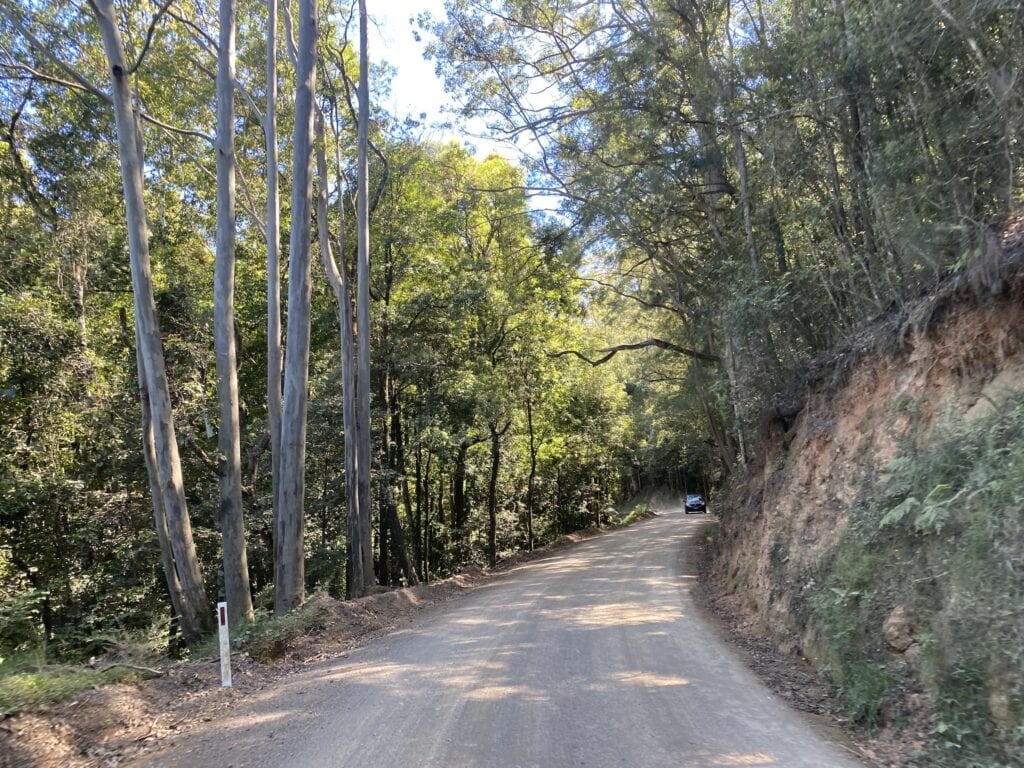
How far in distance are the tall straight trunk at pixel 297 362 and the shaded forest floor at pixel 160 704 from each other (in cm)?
83

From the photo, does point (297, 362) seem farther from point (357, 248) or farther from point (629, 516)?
point (629, 516)

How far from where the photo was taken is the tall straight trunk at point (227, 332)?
35.5 feet

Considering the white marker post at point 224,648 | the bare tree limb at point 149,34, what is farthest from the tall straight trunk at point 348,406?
the white marker post at point 224,648

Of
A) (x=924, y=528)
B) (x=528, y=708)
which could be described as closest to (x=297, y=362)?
(x=528, y=708)

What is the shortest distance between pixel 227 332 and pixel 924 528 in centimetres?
1041

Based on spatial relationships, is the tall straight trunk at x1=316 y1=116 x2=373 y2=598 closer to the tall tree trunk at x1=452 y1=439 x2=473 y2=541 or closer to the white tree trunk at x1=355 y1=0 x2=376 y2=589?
the white tree trunk at x1=355 y1=0 x2=376 y2=589

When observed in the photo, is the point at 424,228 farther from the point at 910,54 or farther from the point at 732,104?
the point at 910,54

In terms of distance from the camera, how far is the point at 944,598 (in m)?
4.73

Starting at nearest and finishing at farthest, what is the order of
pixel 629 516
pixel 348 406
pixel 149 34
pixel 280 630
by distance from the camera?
pixel 280 630 < pixel 149 34 < pixel 348 406 < pixel 629 516

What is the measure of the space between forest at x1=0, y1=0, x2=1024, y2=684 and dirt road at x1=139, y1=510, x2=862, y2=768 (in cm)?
335

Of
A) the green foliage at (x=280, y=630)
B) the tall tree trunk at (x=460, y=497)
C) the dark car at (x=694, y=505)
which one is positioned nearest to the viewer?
the green foliage at (x=280, y=630)

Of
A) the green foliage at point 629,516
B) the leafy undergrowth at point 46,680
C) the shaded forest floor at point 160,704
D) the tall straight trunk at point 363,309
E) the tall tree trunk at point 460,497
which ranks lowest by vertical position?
the green foliage at point 629,516

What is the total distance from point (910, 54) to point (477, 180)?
15.2 m

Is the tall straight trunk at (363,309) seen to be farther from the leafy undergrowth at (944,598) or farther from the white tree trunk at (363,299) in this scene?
the leafy undergrowth at (944,598)
